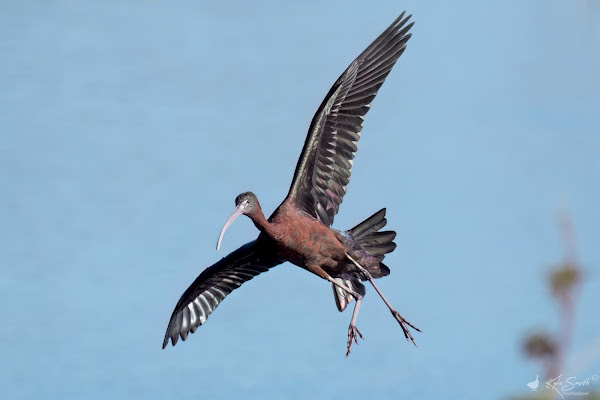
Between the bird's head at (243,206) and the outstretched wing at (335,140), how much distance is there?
42 centimetres

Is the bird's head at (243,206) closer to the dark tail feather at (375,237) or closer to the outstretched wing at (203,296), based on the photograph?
the dark tail feather at (375,237)

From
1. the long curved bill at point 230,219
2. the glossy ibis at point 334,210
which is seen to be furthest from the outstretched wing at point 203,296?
the long curved bill at point 230,219

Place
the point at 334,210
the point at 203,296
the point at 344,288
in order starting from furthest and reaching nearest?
the point at 203,296, the point at 334,210, the point at 344,288

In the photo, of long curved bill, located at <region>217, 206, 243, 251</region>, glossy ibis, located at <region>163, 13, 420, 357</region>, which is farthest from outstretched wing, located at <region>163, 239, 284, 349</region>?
long curved bill, located at <region>217, 206, 243, 251</region>

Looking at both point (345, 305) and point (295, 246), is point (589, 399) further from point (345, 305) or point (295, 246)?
point (345, 305)

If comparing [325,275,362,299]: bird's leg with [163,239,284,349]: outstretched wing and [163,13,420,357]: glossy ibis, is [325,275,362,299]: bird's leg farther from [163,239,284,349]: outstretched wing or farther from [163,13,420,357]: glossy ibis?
[163,239,284,349]: outstretched wing

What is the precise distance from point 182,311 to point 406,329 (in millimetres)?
3071

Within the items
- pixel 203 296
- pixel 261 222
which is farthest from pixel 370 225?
pixel 203 296

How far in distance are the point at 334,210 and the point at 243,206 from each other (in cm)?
113

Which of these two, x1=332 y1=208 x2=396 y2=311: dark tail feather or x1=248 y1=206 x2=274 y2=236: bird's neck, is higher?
x1=248 y1=206 x2=274 y2=236: bird's neck

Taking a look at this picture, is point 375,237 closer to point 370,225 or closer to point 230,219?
point 370,225

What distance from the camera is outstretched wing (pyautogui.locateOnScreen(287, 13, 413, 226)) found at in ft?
29.9

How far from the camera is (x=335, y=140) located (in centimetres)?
930

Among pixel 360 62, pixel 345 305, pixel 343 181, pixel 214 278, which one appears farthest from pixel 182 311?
pixel 360 62
